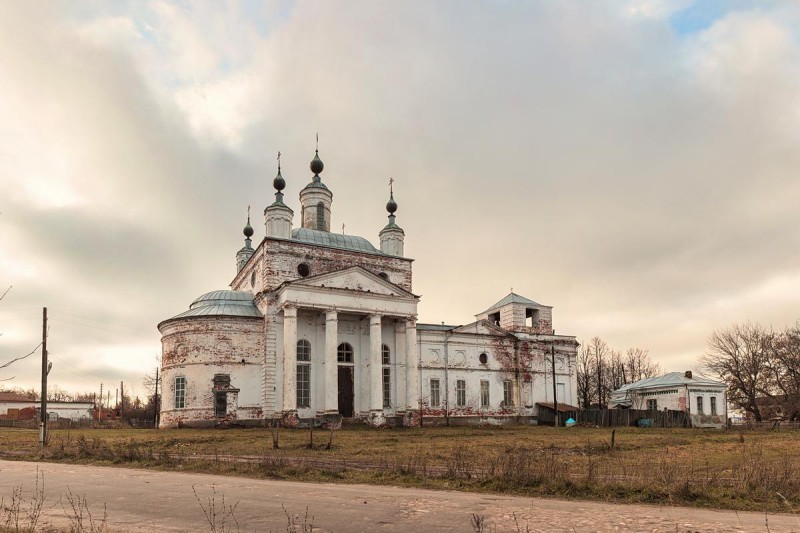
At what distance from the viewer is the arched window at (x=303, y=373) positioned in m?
32.7

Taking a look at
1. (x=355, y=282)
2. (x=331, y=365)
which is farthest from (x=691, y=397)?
(x=331, y=365)

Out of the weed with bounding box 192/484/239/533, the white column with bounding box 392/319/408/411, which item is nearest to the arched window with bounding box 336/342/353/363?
the white column with bounding box 392/319/408/411

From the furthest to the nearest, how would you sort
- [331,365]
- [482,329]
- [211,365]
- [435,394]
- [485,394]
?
[482,329], [485,394], [435,394], [331,365], [211,365]

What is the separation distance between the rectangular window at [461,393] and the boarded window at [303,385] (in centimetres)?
1051

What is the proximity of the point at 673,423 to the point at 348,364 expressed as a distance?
73.7 feet

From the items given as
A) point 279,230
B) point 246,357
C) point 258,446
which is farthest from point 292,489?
point 279,230

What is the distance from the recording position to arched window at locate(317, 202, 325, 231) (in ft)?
128

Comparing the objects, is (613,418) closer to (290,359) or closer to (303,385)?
(303,385)

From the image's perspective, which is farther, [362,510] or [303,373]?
[303,373]

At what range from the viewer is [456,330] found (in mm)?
39812

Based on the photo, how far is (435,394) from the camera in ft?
126

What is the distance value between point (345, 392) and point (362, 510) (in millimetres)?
26114

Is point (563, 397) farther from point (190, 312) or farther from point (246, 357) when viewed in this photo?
point (190, 312)

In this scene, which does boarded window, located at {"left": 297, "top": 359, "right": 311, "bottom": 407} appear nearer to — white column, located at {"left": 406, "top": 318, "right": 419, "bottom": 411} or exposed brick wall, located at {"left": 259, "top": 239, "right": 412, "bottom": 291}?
exposed brick wall, located at {"left": 259, "top": 239, "right": 412, "bottom": 291}
